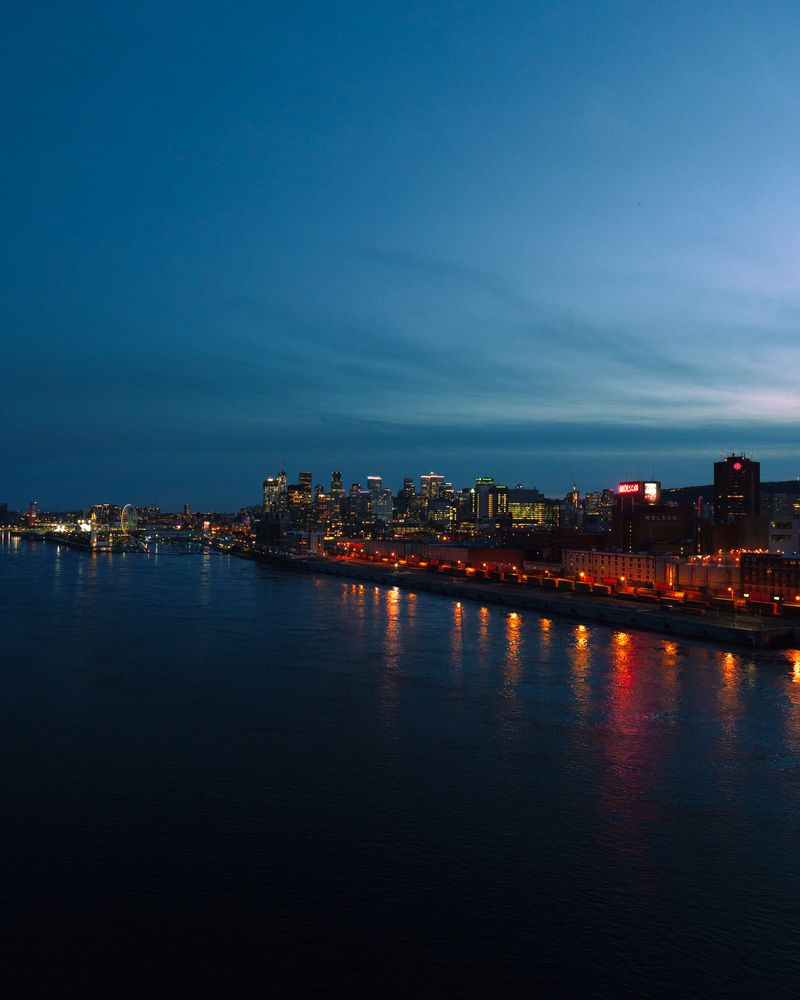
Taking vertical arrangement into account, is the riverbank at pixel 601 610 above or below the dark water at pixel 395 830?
above

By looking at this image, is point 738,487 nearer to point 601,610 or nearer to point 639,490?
point 639,490

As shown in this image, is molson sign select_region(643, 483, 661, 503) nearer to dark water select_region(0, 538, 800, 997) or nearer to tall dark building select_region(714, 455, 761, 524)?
tall dark building select_region(714, 455, 761, 524)

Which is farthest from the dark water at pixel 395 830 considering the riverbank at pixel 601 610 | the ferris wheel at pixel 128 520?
the ferris wheel at pixel 128 520

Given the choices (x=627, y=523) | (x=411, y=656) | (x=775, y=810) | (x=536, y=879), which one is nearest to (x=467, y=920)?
(x=536, y=879)

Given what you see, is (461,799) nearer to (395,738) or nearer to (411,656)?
(395,738)

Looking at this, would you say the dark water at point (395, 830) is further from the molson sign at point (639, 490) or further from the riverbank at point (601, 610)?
the molson sign at point (639, 490)

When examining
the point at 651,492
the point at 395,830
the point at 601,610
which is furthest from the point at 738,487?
the point at 395,830
